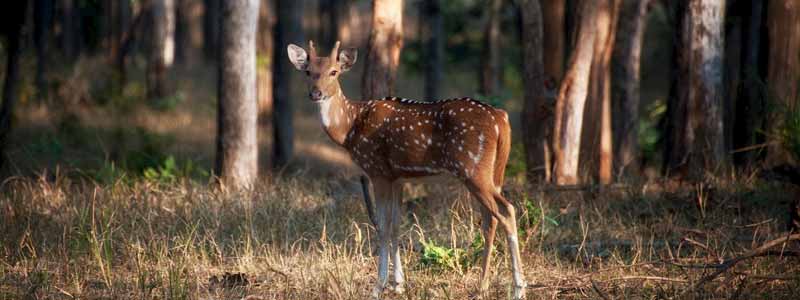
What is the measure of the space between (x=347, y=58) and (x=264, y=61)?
1327 cm

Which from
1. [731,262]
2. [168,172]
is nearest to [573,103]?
[731,262]

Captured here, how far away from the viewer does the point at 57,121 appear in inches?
810

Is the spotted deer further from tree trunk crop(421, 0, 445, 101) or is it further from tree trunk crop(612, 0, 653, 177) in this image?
tree trunk crop(421, 0, 445, 101)

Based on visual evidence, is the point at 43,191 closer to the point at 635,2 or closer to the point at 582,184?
the point at 582,184

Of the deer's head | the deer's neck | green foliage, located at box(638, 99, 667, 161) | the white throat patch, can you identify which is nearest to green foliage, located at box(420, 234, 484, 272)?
the deer's neck

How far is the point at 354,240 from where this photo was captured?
403 inches

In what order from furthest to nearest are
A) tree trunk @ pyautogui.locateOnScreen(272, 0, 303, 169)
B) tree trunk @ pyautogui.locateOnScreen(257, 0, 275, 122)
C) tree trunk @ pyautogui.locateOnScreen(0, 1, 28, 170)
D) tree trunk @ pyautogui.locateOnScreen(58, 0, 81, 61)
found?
tree trunk @ pyautogui.locateOnScreen(58, 0, 81, 61) < tree trunk @ pyautogui.locateOnScreen(257, 0, 275, 122) < tree trunk @ pyautogui.locateOnScreen(272, 0, 303, 169) < tree trunk @ pyautogui.locateOnScreen(0, 1, 28, 170)

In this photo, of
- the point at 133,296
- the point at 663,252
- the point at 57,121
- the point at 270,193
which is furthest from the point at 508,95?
the point at 133,296

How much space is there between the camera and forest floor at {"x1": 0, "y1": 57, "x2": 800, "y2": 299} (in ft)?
27.1

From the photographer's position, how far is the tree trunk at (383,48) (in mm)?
12094

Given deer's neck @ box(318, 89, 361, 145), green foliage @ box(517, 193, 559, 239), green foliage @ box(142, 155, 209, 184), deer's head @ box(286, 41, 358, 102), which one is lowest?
green foliage @ box(142, 155, 209, 184)

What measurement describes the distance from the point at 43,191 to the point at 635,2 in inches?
347

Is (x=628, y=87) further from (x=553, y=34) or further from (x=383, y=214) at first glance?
(x=383, y=214)

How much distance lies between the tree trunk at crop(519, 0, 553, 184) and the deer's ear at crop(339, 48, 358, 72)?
4.19 metres
